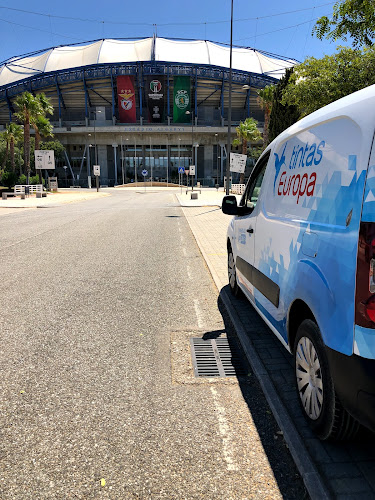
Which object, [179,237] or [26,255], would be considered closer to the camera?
[26,255]

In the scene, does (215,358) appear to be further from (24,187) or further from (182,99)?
(182,99)

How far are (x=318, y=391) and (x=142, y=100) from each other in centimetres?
8810

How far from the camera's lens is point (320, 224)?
2.42m

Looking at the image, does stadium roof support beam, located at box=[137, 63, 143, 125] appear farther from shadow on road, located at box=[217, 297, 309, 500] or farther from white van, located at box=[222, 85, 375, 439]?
shadow on road, located at box=[217, 297, 309, 500]

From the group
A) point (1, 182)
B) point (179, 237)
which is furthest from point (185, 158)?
point (179, 237)

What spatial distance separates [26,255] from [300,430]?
7971 mm

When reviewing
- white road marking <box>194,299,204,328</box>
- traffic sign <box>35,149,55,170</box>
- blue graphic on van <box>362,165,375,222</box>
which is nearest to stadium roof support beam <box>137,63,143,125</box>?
traffic sign <box>35,149,55,170</box>

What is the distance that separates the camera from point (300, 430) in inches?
104

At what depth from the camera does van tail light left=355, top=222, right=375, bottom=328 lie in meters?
1.89

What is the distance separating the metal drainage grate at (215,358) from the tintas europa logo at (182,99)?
274 feet

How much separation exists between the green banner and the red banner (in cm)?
891

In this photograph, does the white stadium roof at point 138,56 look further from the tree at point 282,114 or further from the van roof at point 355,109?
the van roof at point 355,109

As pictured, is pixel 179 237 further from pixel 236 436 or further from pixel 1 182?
pixel 1 182

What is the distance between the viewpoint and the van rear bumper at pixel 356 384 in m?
1.96
